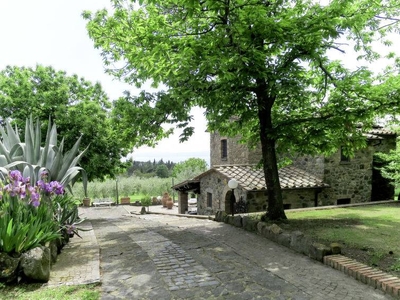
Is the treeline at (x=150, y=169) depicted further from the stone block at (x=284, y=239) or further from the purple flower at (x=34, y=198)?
the purple flower at (x=34, y=198)

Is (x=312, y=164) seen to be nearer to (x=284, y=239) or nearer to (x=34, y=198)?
(x=284, y=239)

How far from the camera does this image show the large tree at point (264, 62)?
20.2ft

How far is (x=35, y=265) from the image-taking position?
13.2 feet

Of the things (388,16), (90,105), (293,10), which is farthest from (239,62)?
(90,105)

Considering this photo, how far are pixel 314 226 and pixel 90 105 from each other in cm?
997

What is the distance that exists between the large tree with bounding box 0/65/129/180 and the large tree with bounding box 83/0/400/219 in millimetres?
4085

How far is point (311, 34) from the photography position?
636cm

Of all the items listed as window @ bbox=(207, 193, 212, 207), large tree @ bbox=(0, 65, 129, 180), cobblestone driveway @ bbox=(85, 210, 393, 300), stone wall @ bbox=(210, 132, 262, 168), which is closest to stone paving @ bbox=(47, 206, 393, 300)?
cobblestone driveway @ bbox=(85, 210, 393, 300)

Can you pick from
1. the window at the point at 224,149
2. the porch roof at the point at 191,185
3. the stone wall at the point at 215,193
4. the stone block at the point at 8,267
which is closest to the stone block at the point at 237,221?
the stone wall at the point at 215,193

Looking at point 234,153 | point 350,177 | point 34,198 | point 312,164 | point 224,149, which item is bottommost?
point 34,198

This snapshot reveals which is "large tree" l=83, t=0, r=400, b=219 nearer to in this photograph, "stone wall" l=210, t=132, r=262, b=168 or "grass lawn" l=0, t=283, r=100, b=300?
"grass lawn" l=0, t=283, r=100, b=300

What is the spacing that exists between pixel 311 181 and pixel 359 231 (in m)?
8.16

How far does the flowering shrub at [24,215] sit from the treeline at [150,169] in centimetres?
5004

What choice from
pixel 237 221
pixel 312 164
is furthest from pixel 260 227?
pixel 312 164
